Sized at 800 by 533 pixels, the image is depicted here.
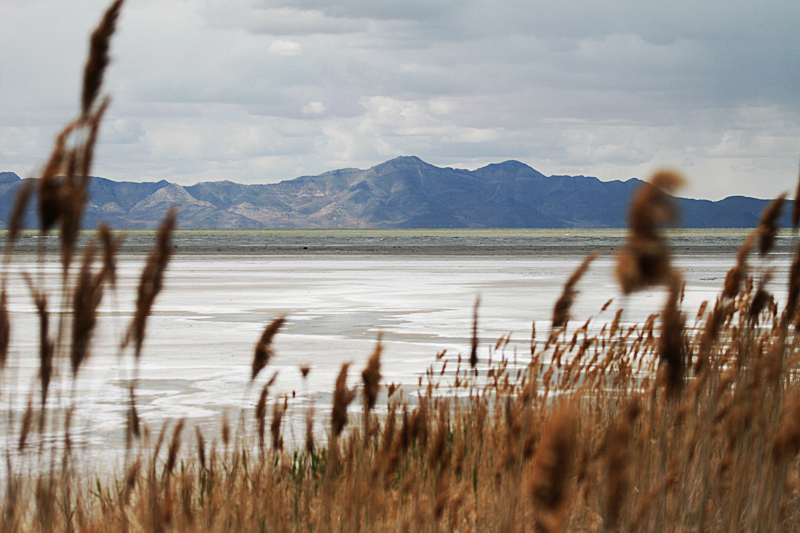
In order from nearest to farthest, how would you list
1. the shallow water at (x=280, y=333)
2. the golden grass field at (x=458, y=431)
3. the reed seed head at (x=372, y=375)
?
the golden grass field at (x=458, y=431), the reed seed head at (x=372, y=375), the shallow water at (x=280, y=333)

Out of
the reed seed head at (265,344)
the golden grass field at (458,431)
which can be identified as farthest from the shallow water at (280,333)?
the reed seed head at (265,344)

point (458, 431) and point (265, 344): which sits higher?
point (265, 344)

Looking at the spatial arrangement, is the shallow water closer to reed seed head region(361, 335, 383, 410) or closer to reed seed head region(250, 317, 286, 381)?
reed seed head region(250, 317, 286, 381)

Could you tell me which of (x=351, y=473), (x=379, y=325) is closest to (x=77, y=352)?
(x=351, y=473)

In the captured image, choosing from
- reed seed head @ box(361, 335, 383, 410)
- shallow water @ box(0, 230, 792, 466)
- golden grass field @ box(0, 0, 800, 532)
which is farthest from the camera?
shallow water @ box(0, 230, 792, 466)

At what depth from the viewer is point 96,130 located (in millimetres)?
2150

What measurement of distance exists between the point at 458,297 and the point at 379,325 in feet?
22.5

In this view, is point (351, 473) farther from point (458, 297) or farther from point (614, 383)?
point (458, 297)

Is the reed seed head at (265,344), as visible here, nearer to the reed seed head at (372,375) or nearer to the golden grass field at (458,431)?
the golden grass field at (458,431)

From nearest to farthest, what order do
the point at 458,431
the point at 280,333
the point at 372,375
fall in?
the point at 372,375 < the point at 458,431 < the point at 280,333

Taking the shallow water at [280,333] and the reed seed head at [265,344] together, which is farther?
the shallow water at [280,333]

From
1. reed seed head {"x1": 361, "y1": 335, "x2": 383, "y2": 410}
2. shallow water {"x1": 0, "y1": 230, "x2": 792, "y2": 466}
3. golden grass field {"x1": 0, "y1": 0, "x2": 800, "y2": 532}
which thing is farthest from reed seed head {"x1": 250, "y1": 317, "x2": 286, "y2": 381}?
shallow water {"x1": 0, "y1": 230, "x2": 792, "y2": 466}

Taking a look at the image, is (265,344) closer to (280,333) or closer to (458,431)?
(458,431)

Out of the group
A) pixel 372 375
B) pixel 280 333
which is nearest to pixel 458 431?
pixel 372 375
